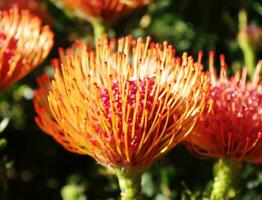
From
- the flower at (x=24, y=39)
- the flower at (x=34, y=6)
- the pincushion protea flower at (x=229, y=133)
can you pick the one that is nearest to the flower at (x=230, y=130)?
the pincushion protea flower at (x=229, y=133)

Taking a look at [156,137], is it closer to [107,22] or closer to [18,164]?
[107,22]

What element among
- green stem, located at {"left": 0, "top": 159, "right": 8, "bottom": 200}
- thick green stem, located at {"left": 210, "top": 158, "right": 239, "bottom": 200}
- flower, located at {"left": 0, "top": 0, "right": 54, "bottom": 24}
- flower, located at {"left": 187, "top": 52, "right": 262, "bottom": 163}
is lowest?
thick green stem, located at {"left": 210, "top": 158, "right": 239, "bottom": 200}

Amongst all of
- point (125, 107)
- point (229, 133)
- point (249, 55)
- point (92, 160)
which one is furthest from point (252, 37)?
point (125, 107)

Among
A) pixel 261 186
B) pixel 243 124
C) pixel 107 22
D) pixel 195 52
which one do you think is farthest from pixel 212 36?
pixel 243 124

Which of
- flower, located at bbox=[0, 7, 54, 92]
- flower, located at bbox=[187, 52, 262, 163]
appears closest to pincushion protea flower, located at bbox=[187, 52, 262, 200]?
flower, located at bbox=[187, 52, 262, 163]

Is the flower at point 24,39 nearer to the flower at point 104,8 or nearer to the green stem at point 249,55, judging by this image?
the flower at point 104,8

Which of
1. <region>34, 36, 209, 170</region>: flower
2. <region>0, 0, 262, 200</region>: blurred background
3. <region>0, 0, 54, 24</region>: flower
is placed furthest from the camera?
<region>0, 0, 54, 24</region>: flower

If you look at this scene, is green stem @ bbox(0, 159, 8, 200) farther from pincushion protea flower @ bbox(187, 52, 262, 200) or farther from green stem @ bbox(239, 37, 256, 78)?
green stem @ bbox(239, 37, 256, 78)
